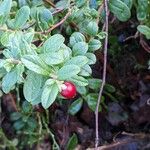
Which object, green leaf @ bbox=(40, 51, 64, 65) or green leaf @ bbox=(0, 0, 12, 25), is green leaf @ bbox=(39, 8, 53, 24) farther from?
green leaf @ bbox=(40, 51, 64, 65)

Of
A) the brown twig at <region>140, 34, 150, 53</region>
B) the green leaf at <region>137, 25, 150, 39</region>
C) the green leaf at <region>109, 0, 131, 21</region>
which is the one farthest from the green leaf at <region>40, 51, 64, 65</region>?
the brown twig at <region>140, 34, 150, 53</region>

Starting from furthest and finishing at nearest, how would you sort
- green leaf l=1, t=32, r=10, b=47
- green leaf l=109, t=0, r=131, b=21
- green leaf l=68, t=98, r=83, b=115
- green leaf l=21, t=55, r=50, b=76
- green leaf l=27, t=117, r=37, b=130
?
1. green leaf l=27, t=117, r=37, b=130
2. green leaf l=68, t=98, r=83, b=115
3. green leaf l=109, t=0, r=131, b=21
4. green leaf l=1, t=32, r=10, b=47
5. green leaf l=21, t=55, r=50, b=76

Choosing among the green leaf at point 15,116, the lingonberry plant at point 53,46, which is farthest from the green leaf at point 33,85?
the green leaf at point 15,116

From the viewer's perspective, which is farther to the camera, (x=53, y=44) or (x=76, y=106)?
(x=76, y=106)

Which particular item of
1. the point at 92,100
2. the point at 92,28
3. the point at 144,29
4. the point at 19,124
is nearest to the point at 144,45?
the point at 144,29

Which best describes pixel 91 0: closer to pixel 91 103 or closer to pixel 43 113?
pixel 91 103

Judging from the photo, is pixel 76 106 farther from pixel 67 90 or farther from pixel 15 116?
pixel 67 90

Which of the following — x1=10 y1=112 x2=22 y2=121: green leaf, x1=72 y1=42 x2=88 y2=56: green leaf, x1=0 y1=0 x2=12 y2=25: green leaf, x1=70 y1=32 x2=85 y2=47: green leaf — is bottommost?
x1=10 y1=112 x2=22 y2=121: green leaf

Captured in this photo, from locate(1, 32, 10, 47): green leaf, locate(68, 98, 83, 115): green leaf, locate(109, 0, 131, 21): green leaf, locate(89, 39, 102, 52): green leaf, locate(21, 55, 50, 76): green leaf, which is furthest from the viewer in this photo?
locate(68, 98, 83, 115): green leaf
